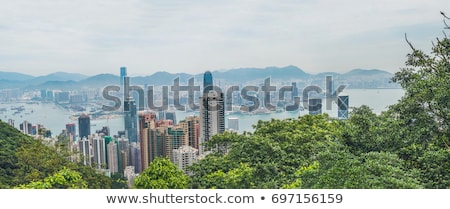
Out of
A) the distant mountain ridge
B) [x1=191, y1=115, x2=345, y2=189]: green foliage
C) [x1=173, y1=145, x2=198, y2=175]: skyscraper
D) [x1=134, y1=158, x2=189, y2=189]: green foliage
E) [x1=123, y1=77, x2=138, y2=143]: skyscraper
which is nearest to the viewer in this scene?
[x1=134, y1=158, x2=189, y2=189]: green foliage

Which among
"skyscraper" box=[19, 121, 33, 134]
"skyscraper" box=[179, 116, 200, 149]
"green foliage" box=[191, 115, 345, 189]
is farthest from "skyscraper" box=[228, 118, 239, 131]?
"skyscraper" box=[19, 121, 33, 134]

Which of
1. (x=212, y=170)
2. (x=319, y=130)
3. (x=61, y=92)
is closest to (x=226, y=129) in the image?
A: (x=212, y=170)

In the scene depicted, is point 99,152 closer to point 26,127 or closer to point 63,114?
point 63,114

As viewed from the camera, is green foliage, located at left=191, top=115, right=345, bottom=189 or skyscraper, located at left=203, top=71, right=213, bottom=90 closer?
green foliage, located at left=191, top=115, right=345, bottom=189

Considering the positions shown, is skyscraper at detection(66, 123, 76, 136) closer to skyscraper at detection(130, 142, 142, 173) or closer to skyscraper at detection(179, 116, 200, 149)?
skyscraper at detection(130, 142, 142, 173)

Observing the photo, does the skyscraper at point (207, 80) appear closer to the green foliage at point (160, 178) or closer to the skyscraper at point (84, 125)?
the green foliage at point (160, 178)

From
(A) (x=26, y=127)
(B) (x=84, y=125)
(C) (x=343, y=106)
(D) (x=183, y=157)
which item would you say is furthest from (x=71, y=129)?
(C) (x=343, y=106)
